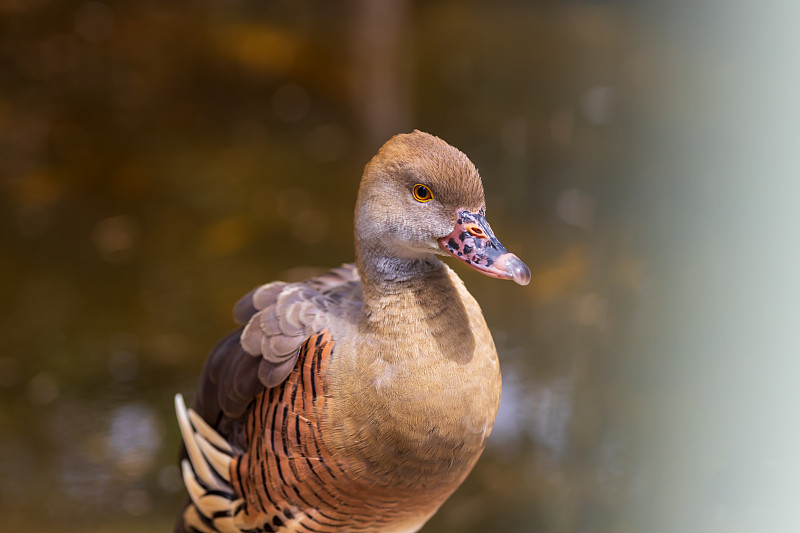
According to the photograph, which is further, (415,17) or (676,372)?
(415,17)

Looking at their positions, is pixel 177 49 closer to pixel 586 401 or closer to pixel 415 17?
pixel 415 17

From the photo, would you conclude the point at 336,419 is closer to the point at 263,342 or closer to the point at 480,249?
the point at 263,342

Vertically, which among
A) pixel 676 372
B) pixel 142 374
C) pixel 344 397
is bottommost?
pixel 142 374

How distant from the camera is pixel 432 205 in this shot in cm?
126

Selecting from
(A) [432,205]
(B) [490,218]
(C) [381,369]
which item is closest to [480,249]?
(A) [432,205]

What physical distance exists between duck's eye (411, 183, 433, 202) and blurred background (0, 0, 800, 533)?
0.49m

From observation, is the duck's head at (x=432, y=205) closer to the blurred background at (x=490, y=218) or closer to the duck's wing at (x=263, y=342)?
the duck's wing at (x=263, y=342)

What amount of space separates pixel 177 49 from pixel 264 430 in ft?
9.15

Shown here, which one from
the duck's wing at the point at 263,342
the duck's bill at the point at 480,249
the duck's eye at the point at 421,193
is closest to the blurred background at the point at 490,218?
the duck's bill at the point at 480,249

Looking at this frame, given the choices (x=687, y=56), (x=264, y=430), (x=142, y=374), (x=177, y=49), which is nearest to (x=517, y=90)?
(x=687, y=56)

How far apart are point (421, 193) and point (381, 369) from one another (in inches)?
10.9

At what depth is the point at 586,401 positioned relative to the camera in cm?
229

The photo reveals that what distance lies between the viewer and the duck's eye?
1.26m

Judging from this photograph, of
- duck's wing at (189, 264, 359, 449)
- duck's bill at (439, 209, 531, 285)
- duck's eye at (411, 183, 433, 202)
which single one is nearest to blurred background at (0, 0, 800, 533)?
duck's bill at (439, 209, 531, 285)
